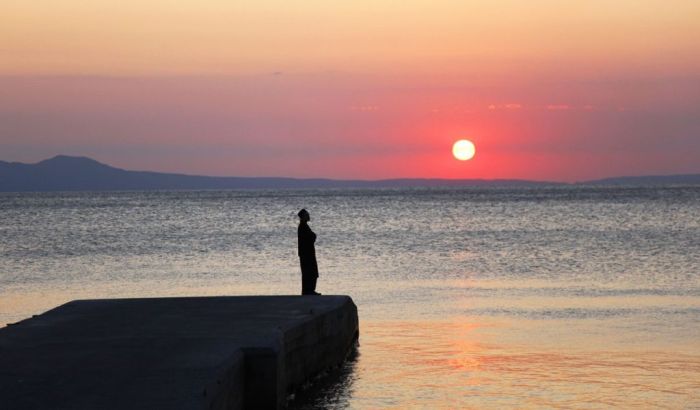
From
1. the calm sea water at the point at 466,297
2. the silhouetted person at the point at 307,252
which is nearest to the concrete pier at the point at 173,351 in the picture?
the calm sea water at the point at 466,297

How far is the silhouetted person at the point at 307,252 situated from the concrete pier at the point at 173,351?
132 cm

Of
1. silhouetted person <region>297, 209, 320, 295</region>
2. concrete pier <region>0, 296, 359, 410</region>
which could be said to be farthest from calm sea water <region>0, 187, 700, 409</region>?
silhouetted person <region>297, 209, 320, 295</region>

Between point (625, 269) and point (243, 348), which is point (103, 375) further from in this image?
point (625, 269)

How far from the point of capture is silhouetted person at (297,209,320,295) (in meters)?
20.0

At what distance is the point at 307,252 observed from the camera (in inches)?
795

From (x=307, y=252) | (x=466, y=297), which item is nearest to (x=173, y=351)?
(x=307, y=252)

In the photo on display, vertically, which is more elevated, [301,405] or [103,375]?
[103,375]

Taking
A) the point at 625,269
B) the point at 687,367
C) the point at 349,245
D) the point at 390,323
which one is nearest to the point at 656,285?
the point at 625,269

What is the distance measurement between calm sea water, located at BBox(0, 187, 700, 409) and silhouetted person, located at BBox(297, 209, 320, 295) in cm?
146

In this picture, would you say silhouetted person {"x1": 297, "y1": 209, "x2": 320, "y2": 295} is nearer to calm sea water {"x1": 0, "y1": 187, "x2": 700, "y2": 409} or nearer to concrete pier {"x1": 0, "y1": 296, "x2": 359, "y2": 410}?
concrete pier {"x1": 0, "y1": 296, "x2": 359, "y2": 410}

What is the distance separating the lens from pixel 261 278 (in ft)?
108

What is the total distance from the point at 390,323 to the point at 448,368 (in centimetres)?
489

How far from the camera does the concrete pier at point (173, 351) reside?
34.5ft

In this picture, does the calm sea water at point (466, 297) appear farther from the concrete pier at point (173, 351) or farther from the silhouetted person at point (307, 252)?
the silhouetted person at point (307, 252)
